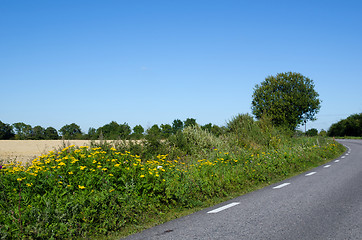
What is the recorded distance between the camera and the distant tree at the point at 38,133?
63.6 m

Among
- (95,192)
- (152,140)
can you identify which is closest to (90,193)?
(95,192)

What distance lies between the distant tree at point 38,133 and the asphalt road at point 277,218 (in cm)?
6288

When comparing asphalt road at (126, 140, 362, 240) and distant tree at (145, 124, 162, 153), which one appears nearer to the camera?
asphalt road at (126, 140, 362, 240)

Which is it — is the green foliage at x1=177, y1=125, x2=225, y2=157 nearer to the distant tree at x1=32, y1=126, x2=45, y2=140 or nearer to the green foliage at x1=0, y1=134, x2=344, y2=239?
the green foliage at x1=0, y1=134, x2=344, y2=239

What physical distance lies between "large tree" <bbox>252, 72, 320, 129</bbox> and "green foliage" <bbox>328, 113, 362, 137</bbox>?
55705 mm

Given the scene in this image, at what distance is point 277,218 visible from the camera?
536 cm

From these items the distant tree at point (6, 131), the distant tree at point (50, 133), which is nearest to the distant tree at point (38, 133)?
the distant tree at point (50, 133)

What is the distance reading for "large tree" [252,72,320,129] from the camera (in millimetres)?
40906

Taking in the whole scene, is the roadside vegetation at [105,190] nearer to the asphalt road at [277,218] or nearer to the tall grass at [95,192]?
the tall grass at [95,192]

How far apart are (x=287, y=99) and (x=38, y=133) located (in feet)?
169

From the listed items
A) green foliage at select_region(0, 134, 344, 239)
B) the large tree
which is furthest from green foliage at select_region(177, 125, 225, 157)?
the large tree

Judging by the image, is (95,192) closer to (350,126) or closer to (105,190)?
(105,190)

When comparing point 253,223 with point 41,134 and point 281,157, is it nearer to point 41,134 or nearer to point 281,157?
point 281,157

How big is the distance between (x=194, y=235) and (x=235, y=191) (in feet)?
13.0
